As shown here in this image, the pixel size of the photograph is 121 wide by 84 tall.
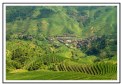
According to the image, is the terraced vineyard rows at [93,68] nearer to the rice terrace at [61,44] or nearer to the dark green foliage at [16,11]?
the rice terrace at [61,44]

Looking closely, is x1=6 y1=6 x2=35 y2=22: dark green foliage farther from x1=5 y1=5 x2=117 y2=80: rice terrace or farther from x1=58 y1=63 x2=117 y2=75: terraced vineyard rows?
x1=58 y1=63 x2=117 y2=75: terraced vineyard rows

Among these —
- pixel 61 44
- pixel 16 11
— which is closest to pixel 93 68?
pixel 61 44

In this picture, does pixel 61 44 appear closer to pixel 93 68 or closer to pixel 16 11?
pixel 93 68

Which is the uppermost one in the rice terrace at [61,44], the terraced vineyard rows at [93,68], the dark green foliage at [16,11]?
the dark green foliage at [16,11]

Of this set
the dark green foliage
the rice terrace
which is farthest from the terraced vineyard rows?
the dark green foliage

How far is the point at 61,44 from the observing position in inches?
328

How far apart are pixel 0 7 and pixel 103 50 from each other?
37.5 inches

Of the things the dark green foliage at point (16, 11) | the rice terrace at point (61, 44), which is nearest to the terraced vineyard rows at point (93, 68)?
the rice terrace at point (61, 44)

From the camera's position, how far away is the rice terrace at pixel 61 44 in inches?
326

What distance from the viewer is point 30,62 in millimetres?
8305

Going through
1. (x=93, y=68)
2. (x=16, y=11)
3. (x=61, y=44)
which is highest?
(x=16, y=11)

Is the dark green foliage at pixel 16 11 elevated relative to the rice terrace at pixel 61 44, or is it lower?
elevated

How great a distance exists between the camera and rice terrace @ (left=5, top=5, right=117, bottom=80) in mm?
8281

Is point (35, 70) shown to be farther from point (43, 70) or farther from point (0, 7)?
point (0, 7)
